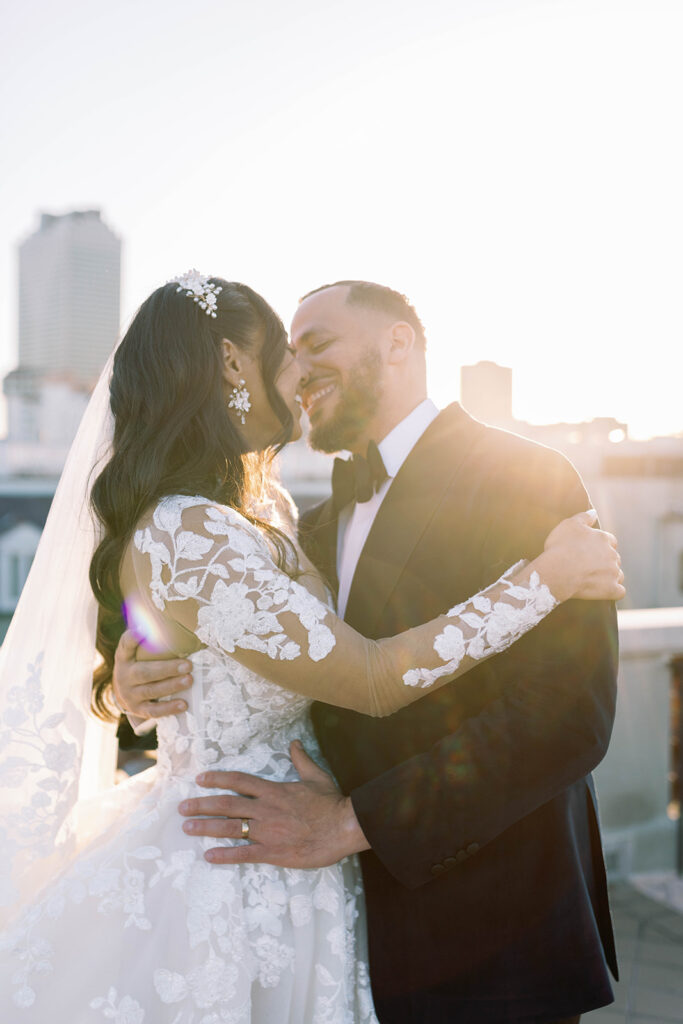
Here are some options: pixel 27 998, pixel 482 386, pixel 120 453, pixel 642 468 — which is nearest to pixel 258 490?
pixel 120 453

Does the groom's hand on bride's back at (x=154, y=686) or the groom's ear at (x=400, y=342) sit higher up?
the groom's ear at (x=400, y=342)

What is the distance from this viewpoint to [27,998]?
69.2 inches

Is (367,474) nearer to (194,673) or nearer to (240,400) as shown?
(240,400)

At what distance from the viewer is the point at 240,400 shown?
7.23 feet

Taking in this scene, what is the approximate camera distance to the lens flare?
2.06m

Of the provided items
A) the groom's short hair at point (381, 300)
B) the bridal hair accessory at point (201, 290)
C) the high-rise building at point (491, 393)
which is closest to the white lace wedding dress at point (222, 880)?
the bridal hair accessory at point (201, 290)

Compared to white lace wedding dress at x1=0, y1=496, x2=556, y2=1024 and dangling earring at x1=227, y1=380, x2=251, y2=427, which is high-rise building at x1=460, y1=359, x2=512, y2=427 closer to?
dangling earring at x1=227, y1=380, x2=251, y2=427

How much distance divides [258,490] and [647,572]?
609 inches

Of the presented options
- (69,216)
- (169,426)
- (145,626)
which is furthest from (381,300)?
(69,216)

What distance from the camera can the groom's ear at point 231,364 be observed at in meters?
2.17

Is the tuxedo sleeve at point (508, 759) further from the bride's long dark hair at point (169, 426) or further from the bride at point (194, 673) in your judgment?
the bride's long dark hair at point (169, 426)

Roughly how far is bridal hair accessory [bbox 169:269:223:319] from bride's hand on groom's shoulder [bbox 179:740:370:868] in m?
1.20

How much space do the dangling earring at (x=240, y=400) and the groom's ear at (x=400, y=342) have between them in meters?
0.89

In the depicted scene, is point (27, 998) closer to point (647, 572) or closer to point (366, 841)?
point (366, 841)
